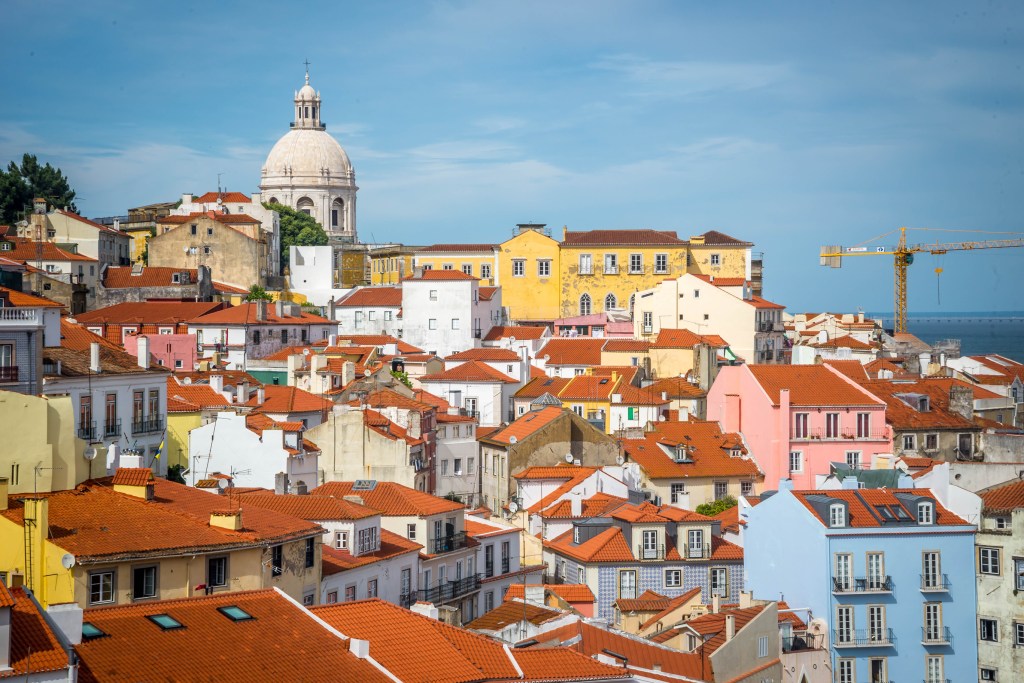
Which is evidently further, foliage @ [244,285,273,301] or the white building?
the white building

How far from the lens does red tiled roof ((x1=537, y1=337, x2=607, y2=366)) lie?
2857 inches

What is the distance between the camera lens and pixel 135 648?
788 inches

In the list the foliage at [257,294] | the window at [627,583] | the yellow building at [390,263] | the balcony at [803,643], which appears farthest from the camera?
the yellow building at [390,263]

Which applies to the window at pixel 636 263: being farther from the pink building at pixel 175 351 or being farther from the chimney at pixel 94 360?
the chimney at pixel 94 360

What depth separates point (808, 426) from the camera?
5334 centimetres

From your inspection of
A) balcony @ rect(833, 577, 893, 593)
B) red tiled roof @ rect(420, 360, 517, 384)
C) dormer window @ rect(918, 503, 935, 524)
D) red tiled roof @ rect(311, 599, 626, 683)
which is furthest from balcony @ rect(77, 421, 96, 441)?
red tiled roof @ rect(420, 360, 517, 384)

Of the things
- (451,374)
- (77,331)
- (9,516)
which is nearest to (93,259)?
(451,374)

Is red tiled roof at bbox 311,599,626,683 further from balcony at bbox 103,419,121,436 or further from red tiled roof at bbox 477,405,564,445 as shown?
red tiled roof at bbox 477,405,564,445

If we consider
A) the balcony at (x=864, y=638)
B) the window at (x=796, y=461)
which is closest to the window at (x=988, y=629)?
the balcony at (x=864, y=638)

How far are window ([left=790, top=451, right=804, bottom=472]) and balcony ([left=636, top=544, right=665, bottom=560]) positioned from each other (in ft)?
47.6

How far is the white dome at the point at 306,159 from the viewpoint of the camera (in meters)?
117

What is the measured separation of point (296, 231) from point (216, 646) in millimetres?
85109

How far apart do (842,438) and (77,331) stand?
26078 mm

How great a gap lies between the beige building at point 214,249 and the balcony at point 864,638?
57736 millimetres
